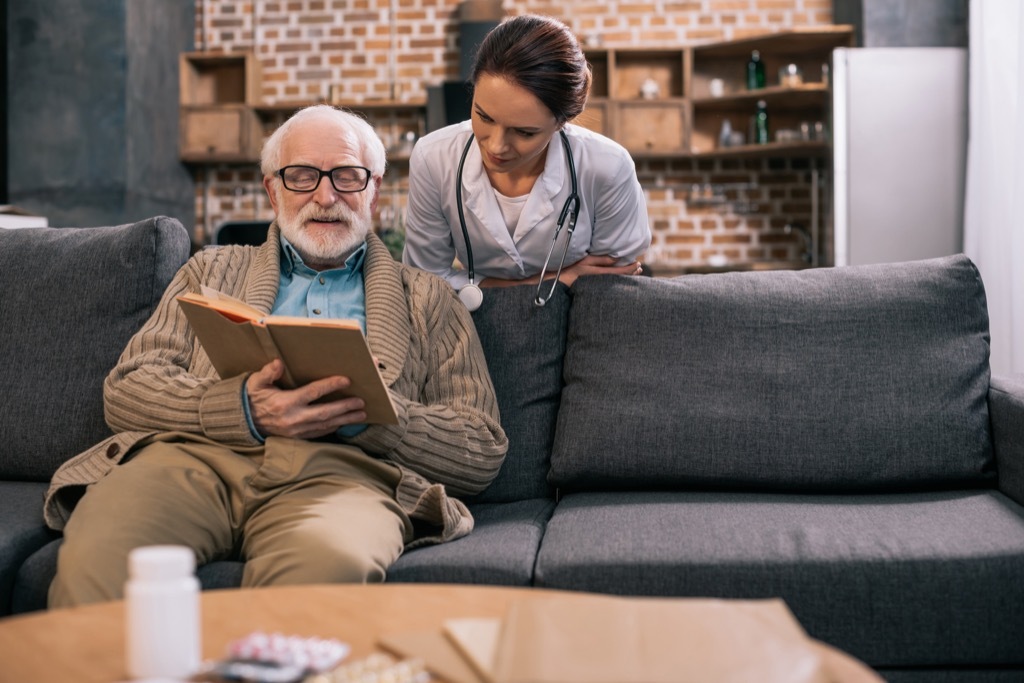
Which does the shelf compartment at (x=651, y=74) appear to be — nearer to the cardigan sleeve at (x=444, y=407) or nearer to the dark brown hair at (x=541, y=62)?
the dark brown hair at (x=541, y=62)

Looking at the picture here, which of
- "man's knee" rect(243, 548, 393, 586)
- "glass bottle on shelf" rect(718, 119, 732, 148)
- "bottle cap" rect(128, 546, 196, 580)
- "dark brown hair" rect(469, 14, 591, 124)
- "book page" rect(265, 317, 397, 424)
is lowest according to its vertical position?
"man's knee" rect(243, 548, 393, 586)

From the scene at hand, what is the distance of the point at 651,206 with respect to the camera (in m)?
5.86

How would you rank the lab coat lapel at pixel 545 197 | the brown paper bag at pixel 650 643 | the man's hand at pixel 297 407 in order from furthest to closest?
the lab coat lapel at pixel 545 197, the man's hand at pixel 297 407, the brown paper bag at pixel 650 643

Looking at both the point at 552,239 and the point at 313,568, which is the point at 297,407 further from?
the point at 552,239

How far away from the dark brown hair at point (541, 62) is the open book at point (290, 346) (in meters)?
0.75

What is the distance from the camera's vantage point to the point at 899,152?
461 cm

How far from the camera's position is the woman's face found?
6.72 feet

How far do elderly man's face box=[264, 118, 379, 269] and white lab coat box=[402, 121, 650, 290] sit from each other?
226 millimetres

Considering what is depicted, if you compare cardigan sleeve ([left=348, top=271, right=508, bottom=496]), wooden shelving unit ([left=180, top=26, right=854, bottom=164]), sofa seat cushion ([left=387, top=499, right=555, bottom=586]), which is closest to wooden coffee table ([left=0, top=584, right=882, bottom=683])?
sofa seat cushion ([left=387, top=499, right=555, bottom=586])

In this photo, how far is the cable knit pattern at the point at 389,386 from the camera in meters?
1.73

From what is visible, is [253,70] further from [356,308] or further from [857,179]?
[356,308]

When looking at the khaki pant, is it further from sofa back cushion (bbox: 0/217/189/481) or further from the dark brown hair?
the dark brown hair

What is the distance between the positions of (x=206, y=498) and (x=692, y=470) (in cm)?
89

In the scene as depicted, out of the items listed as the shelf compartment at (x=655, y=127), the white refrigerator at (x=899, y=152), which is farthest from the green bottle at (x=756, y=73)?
the white refrigerator at (x=899, y=152)
